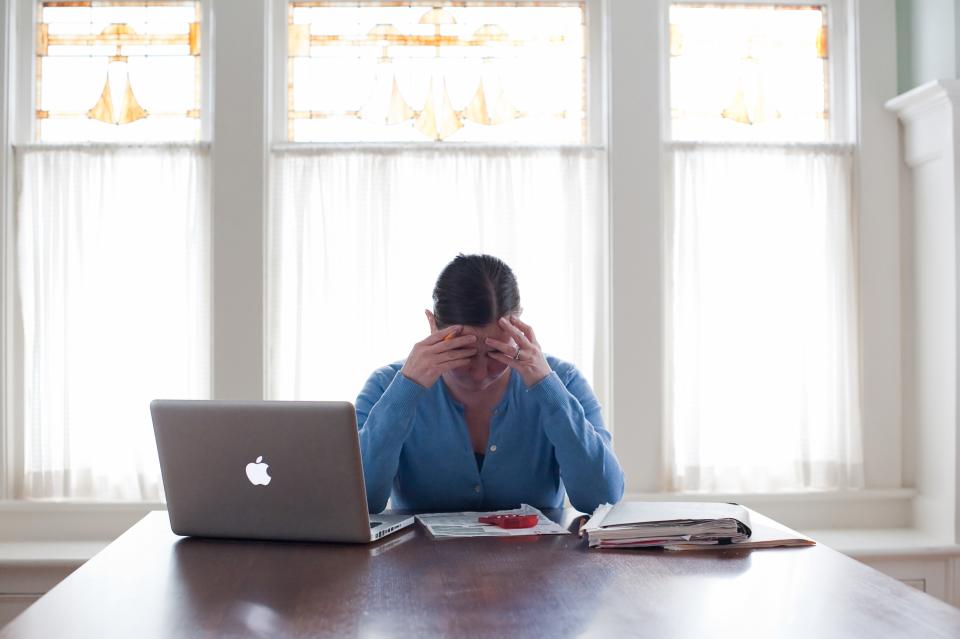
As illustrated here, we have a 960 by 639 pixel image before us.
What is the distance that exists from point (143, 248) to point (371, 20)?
1.25 m

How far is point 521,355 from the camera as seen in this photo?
2057 mm

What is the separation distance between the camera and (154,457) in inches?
136

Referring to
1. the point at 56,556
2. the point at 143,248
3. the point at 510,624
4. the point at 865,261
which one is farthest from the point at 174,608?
the point at 865,261

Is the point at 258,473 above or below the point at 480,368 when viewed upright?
below

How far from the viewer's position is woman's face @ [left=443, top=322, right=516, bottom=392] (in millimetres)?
2094

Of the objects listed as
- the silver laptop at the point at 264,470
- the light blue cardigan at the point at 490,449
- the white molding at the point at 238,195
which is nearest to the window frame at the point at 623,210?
the white molding at the point at 238,195

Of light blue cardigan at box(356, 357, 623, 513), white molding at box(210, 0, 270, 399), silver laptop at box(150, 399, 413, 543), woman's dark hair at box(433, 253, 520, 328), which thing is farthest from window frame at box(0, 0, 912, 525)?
silver laptop at box(150, 399, 413, 543)

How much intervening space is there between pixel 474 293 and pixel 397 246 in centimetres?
144

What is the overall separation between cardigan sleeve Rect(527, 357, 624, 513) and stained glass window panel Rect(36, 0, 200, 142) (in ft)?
7.12

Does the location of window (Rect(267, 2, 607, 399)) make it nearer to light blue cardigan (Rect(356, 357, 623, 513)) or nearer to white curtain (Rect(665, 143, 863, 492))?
white curtain (Rect(665, 143, 863, 492))

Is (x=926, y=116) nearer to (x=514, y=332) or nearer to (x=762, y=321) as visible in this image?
(x=762, y=321)

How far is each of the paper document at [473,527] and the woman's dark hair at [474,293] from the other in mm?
433

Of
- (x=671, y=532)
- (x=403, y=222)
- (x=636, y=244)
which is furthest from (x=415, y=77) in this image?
(x=671, y=532)

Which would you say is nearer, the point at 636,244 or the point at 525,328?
the point at 525,328
